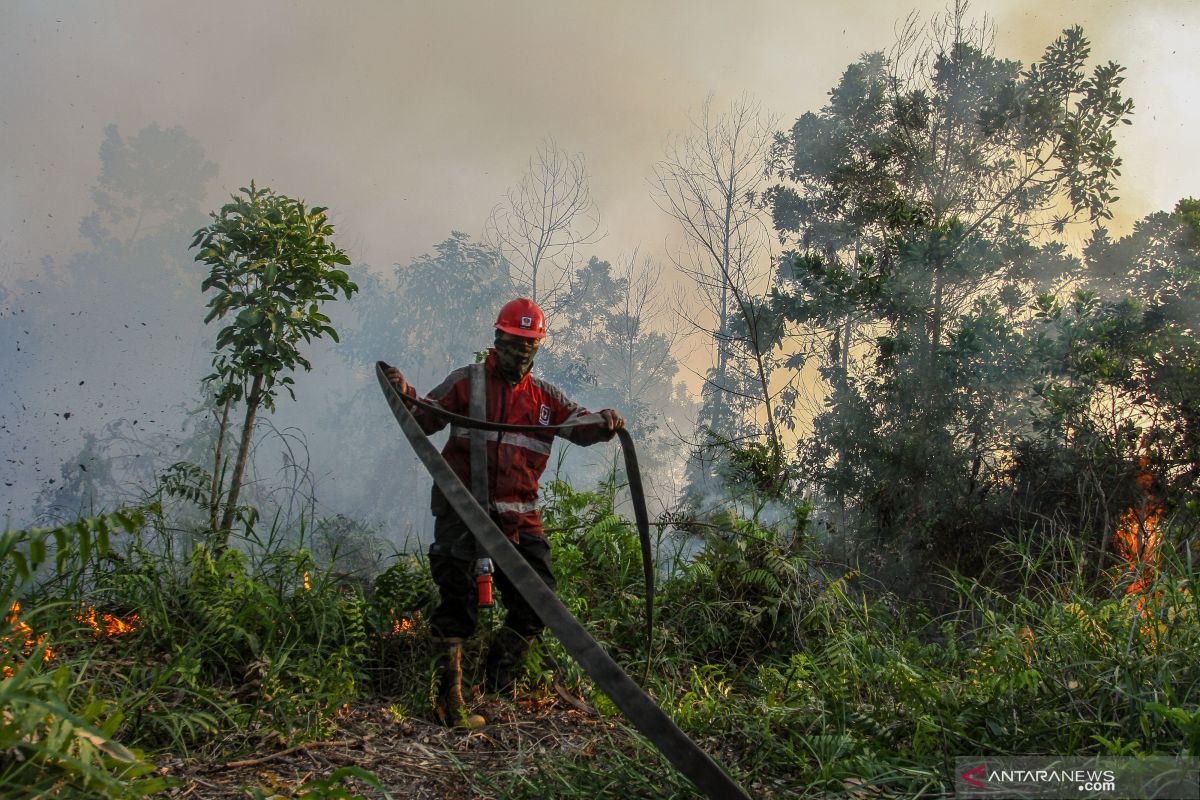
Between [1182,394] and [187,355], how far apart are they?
23.2 metres

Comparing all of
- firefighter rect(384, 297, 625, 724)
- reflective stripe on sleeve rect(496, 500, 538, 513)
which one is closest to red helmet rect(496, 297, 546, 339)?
firefighter rect(384, 297, 625, 724)

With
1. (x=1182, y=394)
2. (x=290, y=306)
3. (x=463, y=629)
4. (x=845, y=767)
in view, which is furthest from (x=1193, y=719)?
(x=1182, y=394)

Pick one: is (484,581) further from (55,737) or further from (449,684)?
(55,737)

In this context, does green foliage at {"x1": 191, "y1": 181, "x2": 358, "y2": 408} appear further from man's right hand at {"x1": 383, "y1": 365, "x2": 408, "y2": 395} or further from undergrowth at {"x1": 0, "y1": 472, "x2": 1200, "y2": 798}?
man's right hand at {"x1": 383, "y1": 365, "x2": 408, "y2": 395}

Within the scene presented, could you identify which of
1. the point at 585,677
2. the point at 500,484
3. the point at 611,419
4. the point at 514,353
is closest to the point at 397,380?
the point at 514,353

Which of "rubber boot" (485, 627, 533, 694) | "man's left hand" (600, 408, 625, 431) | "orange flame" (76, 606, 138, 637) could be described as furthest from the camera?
"rubber boot" (485, 627, 533, 694)

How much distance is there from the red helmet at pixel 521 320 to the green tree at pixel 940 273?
7.68 m

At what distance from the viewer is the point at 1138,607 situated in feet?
10.7

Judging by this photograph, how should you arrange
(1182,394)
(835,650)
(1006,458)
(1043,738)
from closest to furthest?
(1043,738) < (835,650) < (1182,394) < (1006,458)

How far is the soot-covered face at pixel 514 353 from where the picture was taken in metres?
4.41

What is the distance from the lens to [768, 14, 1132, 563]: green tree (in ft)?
34.1

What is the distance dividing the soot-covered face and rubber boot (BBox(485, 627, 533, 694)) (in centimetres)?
147

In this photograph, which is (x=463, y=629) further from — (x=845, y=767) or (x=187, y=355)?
(x=187, y=355)

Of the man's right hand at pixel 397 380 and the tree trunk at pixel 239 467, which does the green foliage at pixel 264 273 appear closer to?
the tree trunk at pixel 239 467
